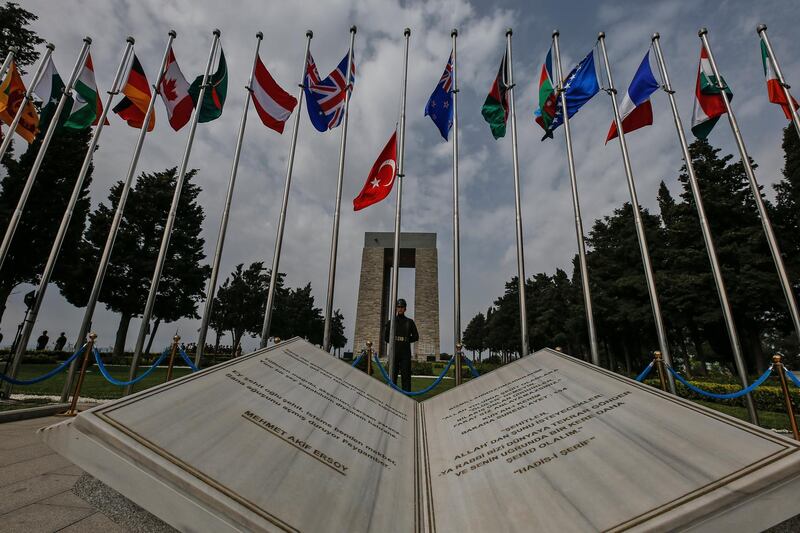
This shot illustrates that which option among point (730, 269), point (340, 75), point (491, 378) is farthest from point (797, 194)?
point (491, 378)

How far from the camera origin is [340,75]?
369 inches

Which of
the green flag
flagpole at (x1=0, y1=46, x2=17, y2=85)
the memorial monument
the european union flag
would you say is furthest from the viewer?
the memorial monument

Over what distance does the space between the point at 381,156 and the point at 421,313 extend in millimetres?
22289

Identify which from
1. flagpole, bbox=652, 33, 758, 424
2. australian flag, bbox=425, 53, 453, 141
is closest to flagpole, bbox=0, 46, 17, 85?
australian flag, bbox=425, 53, 453, 141

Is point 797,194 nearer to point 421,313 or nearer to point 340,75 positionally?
point 421,313

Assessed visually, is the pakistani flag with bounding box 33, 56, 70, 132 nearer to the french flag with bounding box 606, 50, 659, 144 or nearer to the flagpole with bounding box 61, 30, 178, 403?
the flagpole with bounding box 61, 30, 178, 403

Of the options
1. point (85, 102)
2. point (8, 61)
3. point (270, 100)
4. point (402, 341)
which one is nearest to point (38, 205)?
point (8, 61)

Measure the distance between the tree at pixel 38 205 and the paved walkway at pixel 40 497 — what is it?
22.6 metres

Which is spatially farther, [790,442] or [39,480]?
[39,480]

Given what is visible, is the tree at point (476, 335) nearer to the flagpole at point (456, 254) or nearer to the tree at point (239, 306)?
the tree at point (239, 306)

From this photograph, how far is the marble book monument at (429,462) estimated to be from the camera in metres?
1.34

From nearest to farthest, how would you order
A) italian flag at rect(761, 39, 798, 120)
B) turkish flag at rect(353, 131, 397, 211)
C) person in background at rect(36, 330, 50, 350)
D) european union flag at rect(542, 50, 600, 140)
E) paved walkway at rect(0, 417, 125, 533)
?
1. paved walkway at rect(0, 417, 125, 533)
2. italian flag at rect(761, 39, 798, 120)
3. european union flag at rect(542, 50, 600, 140)
4. turkish flag at rect(353, 131, 397, 211)
5. person in background at rect(36, 330, 50, 350)

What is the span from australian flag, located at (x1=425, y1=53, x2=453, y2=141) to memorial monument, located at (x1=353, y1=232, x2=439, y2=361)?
21.0 m

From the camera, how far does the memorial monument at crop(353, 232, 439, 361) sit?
2962 cm
